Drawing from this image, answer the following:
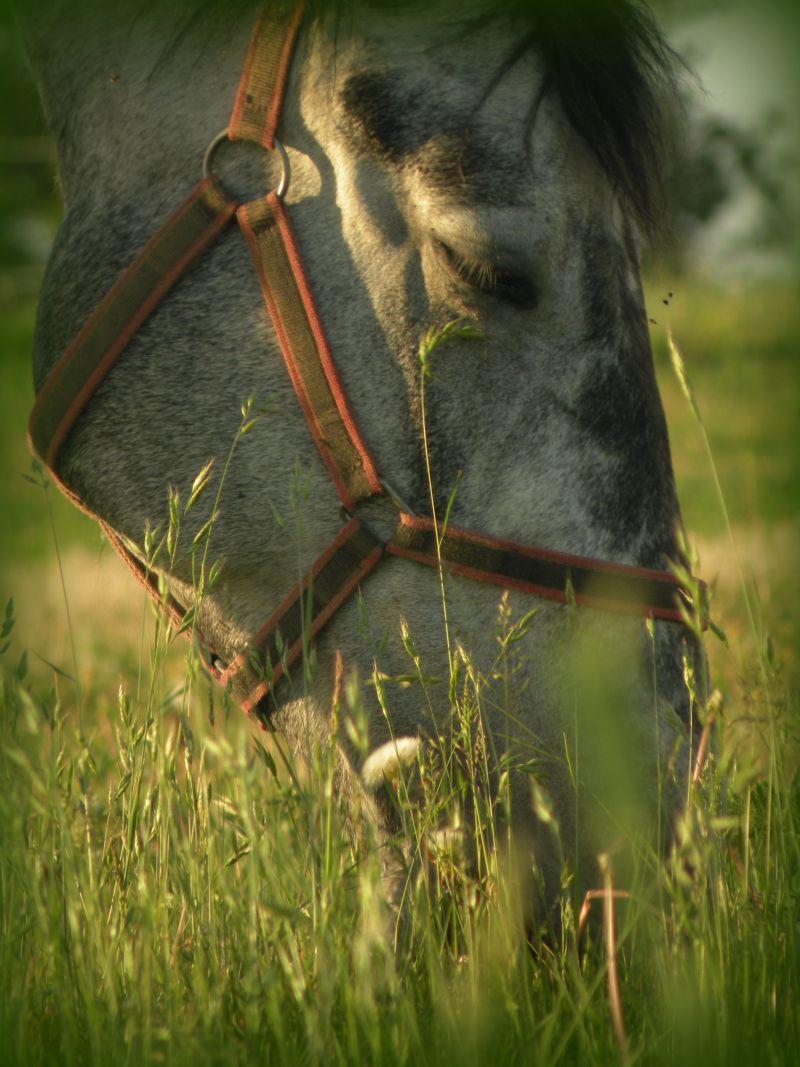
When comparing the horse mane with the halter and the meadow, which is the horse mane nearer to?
the halter

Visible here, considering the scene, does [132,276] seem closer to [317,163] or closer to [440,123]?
[317,163]

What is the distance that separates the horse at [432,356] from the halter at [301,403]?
0.03 metres

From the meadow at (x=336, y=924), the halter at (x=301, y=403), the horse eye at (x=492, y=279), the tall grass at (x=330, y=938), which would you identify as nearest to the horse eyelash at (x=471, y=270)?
the horse eye at (x=492, y=279)

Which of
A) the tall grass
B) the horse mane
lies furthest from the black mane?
the tall grass

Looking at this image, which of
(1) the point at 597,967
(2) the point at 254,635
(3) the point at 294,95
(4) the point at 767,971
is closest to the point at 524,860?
(1) the point at 597,967

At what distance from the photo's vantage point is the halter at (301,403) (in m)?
2.13

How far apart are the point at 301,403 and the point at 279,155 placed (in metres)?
0.54

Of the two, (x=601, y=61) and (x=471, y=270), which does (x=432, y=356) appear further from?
(x=601, y=61)

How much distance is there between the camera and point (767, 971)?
168 centimetres

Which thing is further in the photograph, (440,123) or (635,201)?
(635,201)

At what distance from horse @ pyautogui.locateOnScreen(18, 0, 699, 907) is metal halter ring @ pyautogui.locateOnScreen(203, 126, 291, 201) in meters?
0.01

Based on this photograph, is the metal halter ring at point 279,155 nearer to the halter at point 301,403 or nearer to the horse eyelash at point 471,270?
the halter at point 301,403

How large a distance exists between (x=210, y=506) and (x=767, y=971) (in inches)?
54.5

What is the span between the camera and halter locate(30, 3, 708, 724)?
2.13 meters
